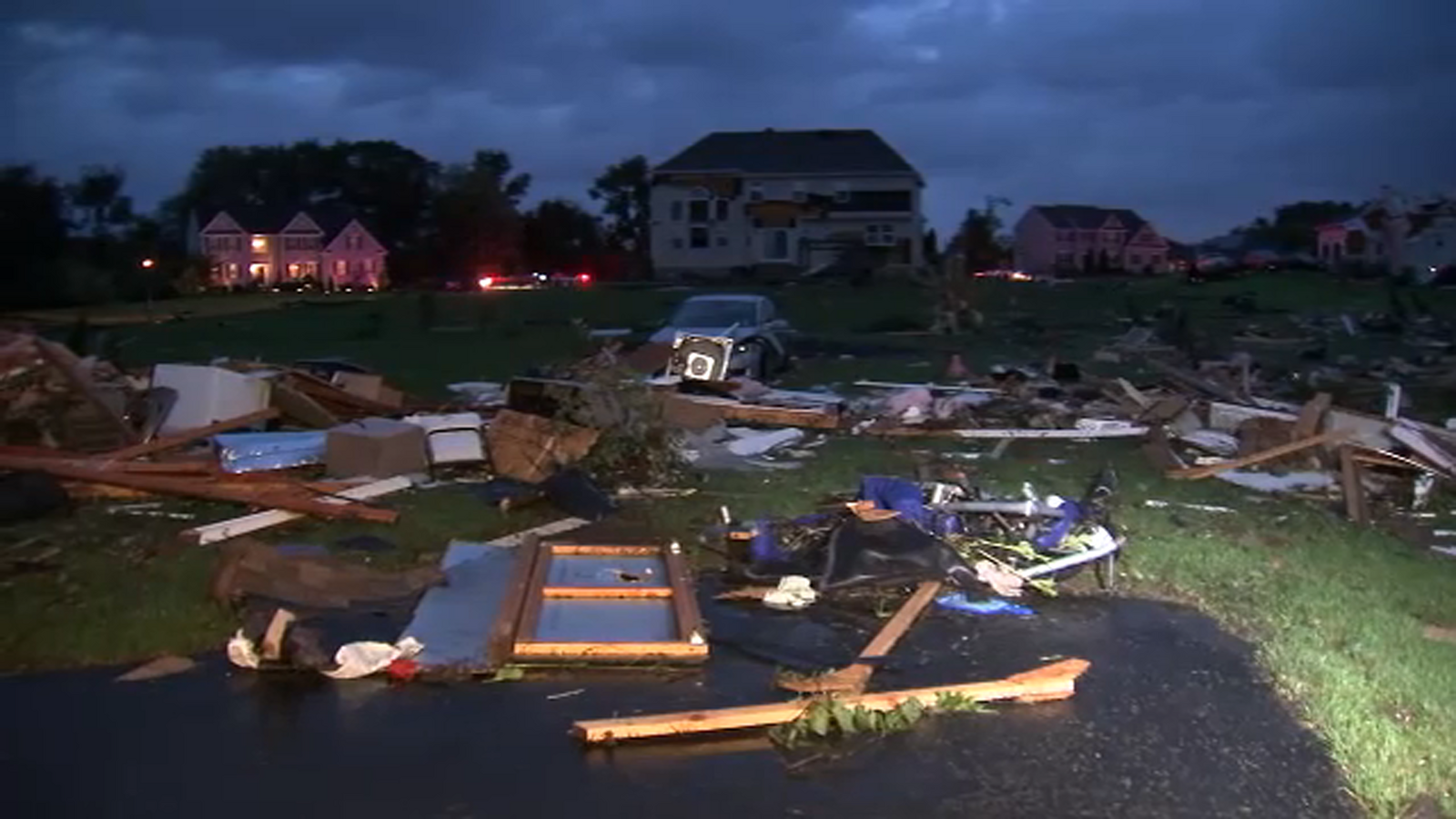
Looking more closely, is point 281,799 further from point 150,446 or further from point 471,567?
point 150,446

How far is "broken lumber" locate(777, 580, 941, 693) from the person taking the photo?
6.36m

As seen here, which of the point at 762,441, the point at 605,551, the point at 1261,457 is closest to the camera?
the point at 605,551

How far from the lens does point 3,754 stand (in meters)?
5.73

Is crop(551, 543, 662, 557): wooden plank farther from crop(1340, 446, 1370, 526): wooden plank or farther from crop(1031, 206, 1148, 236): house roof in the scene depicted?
crop(1031, 206, 1148, 236): house roof

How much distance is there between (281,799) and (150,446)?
7588 mm

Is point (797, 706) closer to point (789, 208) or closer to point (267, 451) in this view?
point (267, 451)

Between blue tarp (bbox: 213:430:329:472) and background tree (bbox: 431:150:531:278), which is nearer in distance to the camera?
blue tarp (bbox: 213:430:329:472)

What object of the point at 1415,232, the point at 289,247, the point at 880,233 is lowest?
the point at 289,247

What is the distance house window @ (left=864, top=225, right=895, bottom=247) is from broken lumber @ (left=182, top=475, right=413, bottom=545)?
199 ft

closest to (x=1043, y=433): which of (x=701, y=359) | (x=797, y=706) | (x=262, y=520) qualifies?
(x=701, y=359)

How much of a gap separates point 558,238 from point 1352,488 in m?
73.3

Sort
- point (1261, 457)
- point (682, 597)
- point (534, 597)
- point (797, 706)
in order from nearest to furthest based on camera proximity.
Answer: point (797, 706) < point (534, 597) < point (682, 597) < point (1261, 457)

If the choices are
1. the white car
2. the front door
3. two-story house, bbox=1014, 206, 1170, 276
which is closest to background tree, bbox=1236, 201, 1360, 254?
two-story house, bbox=1014, 206, 1170, 276

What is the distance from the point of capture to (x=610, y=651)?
6883 mm
